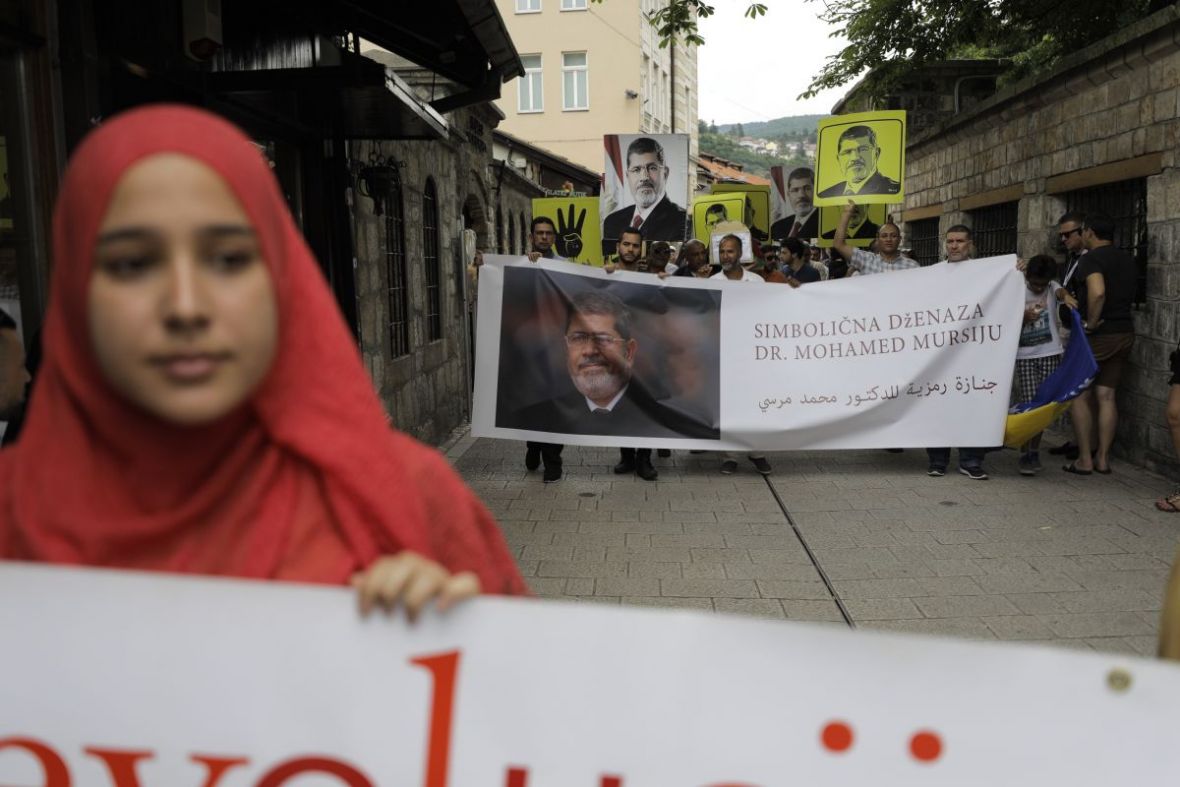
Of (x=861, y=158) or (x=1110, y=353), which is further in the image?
(x=861, y=158)

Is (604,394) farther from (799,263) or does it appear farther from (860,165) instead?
(860,165)

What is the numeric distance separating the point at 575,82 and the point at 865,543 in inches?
1478

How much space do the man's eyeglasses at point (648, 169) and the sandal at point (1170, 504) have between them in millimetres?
5546

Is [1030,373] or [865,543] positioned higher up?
[1030,373]

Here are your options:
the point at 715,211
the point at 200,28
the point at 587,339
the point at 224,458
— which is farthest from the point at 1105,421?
the point at 224,458

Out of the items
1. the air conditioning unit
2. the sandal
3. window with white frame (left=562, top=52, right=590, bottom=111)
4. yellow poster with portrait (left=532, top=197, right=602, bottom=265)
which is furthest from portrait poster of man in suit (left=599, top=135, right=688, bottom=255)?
window with white frame (left=562, top=52, right=590, bottom=111)

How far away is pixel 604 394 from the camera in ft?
25.3

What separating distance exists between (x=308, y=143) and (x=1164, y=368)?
6.64 metres

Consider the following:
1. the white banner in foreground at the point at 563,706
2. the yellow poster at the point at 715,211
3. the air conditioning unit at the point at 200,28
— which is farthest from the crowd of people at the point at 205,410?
the yellow poster at the point at 715,211

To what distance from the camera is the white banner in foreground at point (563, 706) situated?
4.37 ft

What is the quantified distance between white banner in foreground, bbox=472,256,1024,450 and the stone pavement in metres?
0.43

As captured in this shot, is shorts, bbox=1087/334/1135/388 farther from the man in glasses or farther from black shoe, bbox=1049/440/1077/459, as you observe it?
black shoe, bbox=1049/440/1077/459

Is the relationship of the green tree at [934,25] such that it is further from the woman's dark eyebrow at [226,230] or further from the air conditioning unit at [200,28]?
the woman's dark eyebrow at [226,230]

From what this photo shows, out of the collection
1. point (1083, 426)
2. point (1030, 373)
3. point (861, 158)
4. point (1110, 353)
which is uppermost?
point (861, 158)
